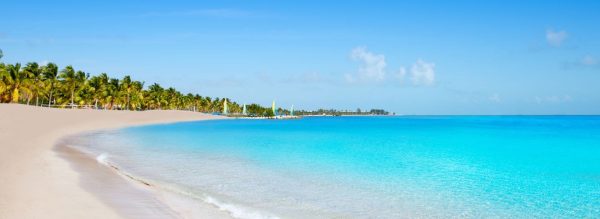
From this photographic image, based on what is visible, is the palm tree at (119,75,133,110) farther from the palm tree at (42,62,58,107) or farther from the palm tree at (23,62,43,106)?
the palm tree at (23,62,43,106)

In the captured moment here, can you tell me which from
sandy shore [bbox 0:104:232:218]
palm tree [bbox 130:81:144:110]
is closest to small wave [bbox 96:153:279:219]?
sandy shore [bbox 0:104:232:218]

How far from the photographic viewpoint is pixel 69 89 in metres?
100

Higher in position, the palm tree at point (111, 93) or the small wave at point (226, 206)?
the palm tree at point (111, 93)

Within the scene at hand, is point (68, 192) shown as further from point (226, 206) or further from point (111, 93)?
point (111, 93)

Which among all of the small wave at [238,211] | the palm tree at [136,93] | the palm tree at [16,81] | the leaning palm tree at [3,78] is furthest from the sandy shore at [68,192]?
the palm tree at [136,93]

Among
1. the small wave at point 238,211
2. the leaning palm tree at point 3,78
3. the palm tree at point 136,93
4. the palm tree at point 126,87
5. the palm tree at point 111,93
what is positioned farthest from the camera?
the palm tree at point 136,93

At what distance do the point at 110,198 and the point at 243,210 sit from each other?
4239 mm

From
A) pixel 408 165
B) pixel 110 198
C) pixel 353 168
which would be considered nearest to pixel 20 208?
pixel 110 198

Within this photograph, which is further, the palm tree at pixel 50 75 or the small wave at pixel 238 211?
the palm tree at pixel 50 75

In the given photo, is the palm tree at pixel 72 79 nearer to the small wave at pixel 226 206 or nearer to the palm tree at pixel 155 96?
the palm tree at pixel 155 96

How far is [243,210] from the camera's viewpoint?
13180 millimetres

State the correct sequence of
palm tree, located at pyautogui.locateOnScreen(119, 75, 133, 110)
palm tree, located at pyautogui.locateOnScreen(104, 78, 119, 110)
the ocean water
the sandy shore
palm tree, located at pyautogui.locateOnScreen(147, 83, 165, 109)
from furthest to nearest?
palm tree, located at pyautogui.locateOnScreen(147, 83, 165, 109)
palm tree, located at pyautogui.locateOnScreen(119, 75, 133, 110)
palm tree, located at pyautogui.locateOnScreen(104, 78, 119, 110)
the ocean water
the sandy shore

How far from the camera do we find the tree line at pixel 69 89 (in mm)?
80250

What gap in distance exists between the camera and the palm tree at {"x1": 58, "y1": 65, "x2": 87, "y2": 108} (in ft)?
317
